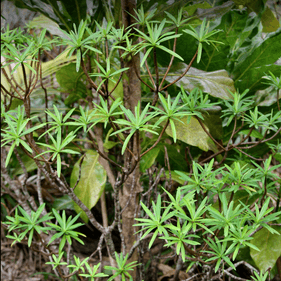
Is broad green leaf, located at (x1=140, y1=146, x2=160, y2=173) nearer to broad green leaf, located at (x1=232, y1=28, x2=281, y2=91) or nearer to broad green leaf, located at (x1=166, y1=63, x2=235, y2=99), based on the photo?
broad green leaf, located at (x1=166, y1=63, x2=235, y2=99)

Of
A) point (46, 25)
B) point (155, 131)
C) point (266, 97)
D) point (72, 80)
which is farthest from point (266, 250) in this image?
point (46, 25)

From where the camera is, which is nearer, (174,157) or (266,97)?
(174,157)

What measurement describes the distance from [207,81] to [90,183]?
1.69 ft

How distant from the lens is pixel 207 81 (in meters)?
0.86

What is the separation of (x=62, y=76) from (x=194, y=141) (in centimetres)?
55

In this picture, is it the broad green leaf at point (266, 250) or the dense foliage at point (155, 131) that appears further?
the broad green leaf at point (266, 250)

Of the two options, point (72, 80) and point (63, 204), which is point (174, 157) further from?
point (63, 204)

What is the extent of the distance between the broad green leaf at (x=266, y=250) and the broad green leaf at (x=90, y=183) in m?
0.52

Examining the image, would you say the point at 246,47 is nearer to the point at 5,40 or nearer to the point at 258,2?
the point at 258,2

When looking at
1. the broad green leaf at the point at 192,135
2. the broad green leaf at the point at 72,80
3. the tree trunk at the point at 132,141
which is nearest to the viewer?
the tree trunk at the point at 132,141

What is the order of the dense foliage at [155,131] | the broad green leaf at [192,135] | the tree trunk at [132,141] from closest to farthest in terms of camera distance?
the dense foliage at [155,131] → the tree trunk at [132,141] → the broad green leaf at [192,135]

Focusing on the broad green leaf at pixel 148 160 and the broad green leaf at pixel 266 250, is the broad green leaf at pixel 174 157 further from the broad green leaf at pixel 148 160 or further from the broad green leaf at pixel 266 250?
the broad green leaf at pixel 266 250

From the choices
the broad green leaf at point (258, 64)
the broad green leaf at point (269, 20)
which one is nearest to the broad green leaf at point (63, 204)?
the broad green leaf at point (258, 64)

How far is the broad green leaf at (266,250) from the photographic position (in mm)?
815
